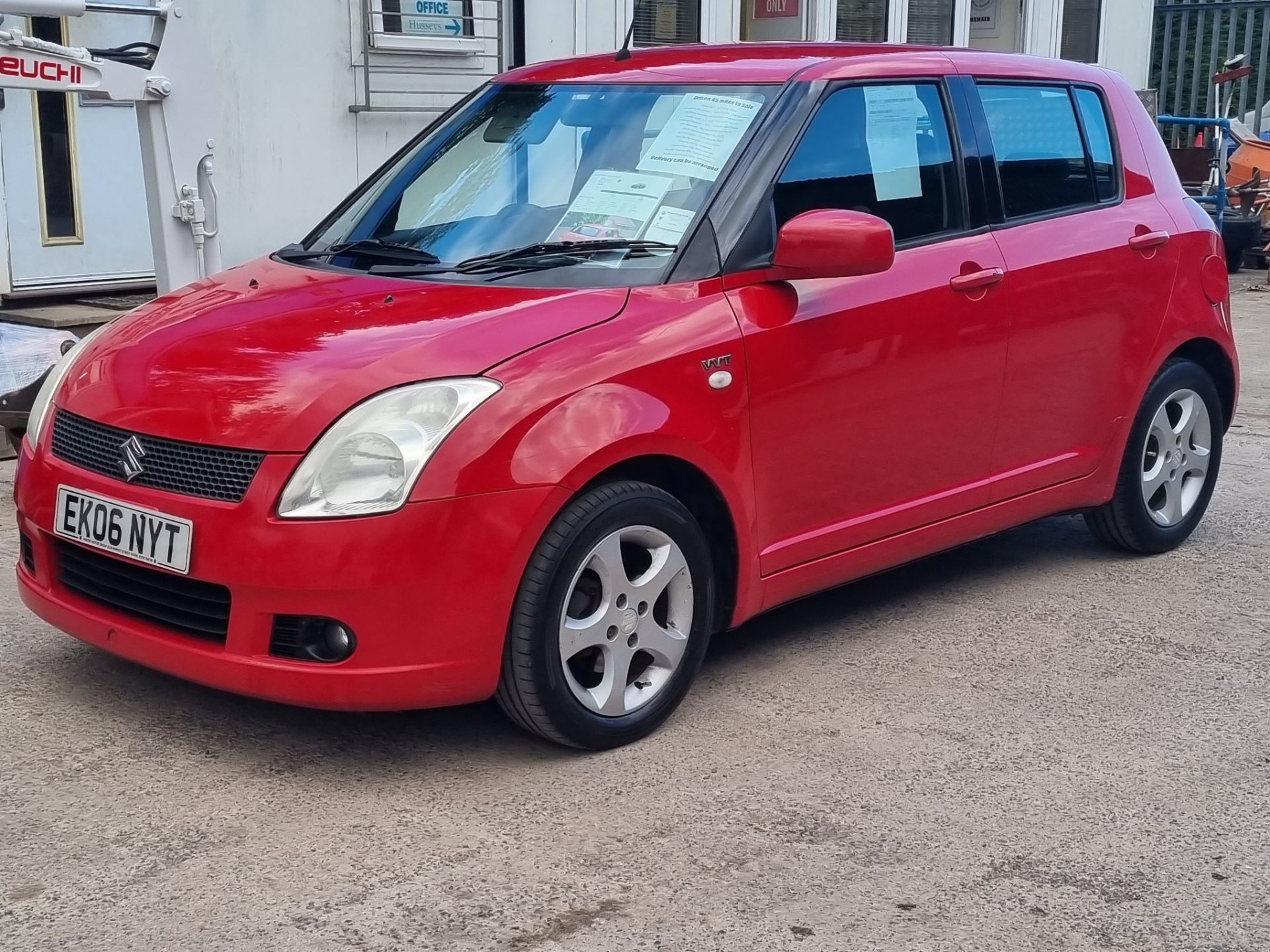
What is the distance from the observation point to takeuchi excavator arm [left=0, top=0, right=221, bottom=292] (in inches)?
228

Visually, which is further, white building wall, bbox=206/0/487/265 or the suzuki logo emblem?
white building wall, bbox=206/0/487/265

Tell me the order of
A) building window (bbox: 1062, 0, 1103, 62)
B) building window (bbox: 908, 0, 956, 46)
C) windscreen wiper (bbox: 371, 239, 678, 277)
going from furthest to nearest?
building window (bbox: 1062, 0, 1103, 62) < building window (bbox: 908, 0, 956, 46) < windscreen wiper (bbox: 371, 239, 678, 277)

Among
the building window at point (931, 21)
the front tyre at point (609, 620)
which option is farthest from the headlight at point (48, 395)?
the building window at point (931, 21)

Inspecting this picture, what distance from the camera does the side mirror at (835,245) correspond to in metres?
4.07

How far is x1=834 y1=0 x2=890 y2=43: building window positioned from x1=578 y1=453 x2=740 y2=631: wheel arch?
977cm

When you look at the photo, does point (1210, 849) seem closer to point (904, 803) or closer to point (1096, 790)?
point (1096, 790)

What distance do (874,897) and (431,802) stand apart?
102 cm

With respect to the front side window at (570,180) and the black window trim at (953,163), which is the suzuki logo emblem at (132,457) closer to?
the front side window at (570,180)

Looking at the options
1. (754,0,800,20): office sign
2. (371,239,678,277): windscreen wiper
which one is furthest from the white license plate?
(754,0,800,20): office sign

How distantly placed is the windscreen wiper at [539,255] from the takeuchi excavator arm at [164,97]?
2.27 m

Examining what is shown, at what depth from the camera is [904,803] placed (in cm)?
367

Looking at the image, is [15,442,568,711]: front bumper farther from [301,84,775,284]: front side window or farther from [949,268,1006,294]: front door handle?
[949,268,1006,294]: front door handle

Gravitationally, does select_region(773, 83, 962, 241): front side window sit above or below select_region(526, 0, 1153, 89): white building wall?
below

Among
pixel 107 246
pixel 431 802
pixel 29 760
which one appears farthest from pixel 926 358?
pixel 107 246
